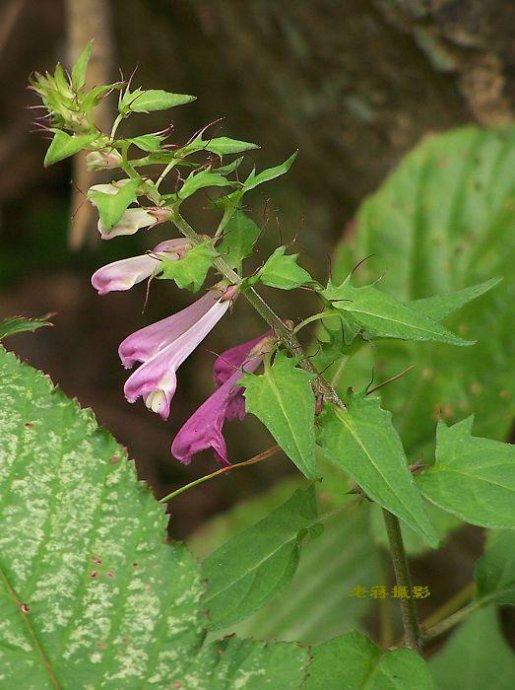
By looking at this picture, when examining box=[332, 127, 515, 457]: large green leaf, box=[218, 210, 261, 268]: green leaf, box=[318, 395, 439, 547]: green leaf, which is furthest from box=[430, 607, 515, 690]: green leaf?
box=[218, 210, 261, 268]: green leaf

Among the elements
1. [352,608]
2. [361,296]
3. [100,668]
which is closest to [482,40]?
[361,296]

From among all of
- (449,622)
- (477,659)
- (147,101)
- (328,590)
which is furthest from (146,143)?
(328,590)

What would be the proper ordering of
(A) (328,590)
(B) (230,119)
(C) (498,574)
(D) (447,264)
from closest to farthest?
(C) (498,574) < (D) (447,264) < (A) (328,590) < (B) (230,119)

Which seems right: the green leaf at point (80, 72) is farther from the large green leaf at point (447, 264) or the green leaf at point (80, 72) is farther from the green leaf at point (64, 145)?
the large green leaf at point (447, 264)

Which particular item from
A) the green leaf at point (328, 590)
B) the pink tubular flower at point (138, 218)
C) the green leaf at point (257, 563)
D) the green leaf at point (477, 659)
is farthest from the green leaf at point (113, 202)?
→ the green leaf at point (328, 590)

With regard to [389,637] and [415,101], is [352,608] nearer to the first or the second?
[389,637]

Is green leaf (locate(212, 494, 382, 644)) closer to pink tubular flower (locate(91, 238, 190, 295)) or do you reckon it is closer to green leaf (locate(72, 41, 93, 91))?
pink tubular flower (locate(91, 238, 190, 295))

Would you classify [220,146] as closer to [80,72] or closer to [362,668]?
[80,72]
